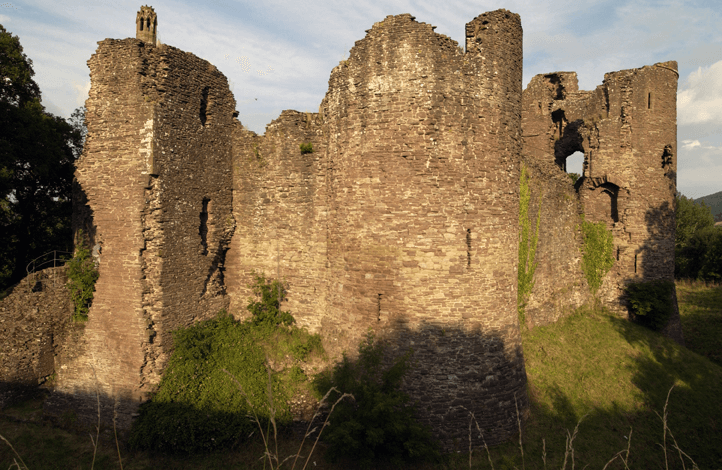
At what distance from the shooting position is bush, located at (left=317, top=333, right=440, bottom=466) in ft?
29.0

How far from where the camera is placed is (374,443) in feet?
28.7

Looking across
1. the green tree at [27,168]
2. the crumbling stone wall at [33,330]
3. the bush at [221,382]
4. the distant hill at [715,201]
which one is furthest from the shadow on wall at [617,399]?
the distant hill at [715,201]

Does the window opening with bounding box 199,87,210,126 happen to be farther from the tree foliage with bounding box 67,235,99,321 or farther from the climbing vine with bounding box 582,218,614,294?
the climbing vine with bounding box 582,218,614,294

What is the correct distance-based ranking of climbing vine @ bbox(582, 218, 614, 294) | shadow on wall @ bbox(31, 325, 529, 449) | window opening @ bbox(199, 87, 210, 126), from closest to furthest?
shadow on wall @ bbox(31, 325, 529, 449) → window opening @ bbox(199, 87, 210, 126) → climbing vine @ bbox(582, 218, 614, 294)

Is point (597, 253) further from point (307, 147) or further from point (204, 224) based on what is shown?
point (204, 224)

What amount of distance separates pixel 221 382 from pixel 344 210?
17.3 feet

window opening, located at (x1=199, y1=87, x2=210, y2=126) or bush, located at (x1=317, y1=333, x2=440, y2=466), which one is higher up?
window opening, located at (x1=199, y1=87, x2=210, y2=126)

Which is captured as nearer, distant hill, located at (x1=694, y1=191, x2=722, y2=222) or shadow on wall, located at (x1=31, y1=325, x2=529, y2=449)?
shadow on wall, located at (x1=31, y1=325, x2=529, y2=449)

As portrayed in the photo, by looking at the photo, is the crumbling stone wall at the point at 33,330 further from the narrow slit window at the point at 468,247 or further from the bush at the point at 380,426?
the narrow slit window at the point at 468,247

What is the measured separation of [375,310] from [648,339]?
1106 centimetres

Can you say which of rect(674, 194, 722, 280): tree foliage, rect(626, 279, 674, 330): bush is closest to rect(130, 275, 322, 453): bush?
rect(626, 279, 674, 330): bush

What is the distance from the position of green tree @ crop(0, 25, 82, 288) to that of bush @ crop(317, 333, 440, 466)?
11.5m

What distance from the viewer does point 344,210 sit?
1074 cm

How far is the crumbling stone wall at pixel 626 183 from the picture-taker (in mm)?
15758
